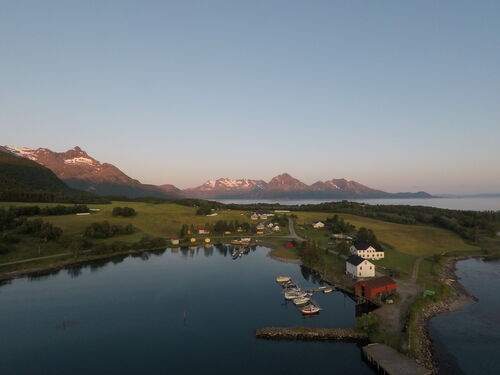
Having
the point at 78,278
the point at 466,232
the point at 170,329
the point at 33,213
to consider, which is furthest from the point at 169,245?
the point at 466,232

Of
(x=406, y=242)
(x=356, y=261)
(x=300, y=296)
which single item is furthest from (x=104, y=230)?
(x=406, y=242)

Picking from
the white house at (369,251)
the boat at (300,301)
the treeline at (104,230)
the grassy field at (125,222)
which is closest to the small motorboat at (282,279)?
the boat at (300,301)

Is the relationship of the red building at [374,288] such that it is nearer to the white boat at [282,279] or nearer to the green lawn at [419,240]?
the white boat at [282,279]

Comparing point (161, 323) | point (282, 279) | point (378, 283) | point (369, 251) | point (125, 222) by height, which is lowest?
point (161, 323)

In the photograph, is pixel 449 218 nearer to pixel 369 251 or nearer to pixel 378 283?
pixel 369 251

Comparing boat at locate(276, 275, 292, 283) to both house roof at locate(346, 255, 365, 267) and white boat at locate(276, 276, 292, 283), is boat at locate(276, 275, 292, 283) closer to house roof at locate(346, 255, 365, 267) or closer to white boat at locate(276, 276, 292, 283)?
white boat at locate(276, 276, 292, 283)

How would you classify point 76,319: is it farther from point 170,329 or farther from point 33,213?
point 33,213

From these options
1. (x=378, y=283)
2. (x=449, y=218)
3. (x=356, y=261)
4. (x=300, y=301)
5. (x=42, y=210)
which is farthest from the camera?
(x=449, y=218)
